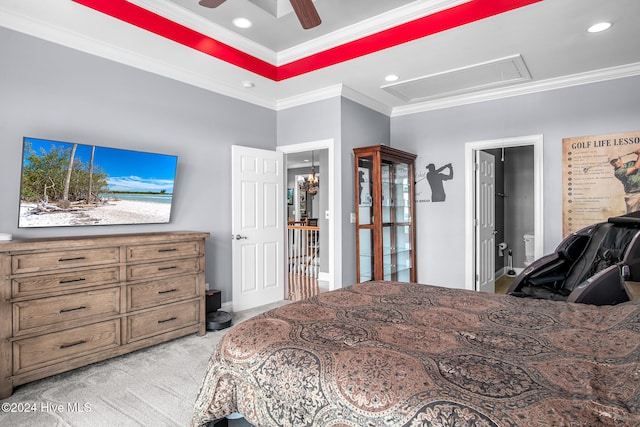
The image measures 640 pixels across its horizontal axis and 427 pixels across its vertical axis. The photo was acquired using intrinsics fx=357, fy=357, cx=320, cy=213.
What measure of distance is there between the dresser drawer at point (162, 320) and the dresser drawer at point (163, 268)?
11.7 inches

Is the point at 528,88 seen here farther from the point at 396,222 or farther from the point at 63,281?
the point at 63,281

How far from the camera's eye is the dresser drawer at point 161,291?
9.62 ft

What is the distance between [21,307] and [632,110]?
18.5 feet

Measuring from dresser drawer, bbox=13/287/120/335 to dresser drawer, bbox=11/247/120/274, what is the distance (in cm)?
22

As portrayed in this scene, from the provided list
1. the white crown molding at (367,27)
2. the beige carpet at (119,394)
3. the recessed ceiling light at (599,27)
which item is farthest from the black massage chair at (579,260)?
the beige carpet at (119,394)

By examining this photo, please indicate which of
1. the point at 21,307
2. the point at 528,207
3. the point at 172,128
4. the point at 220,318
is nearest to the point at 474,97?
the point at 528,207

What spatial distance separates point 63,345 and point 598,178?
5.14 m

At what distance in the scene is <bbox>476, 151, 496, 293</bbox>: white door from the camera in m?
4.60

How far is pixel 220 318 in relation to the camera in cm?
367

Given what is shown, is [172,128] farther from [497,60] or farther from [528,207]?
[528,207]

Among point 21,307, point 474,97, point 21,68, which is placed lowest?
point 21,307

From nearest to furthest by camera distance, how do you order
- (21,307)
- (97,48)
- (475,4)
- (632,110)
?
(21,307)
(475,4)
(97,48)
(632,110)

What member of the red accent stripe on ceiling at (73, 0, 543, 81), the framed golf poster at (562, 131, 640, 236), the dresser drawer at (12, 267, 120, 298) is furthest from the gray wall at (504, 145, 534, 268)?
the dresser drawer at (12, 267, 120, 298)

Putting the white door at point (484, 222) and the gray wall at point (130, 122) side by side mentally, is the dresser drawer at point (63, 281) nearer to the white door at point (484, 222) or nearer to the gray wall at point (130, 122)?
the gray wall at point (130, 122)
